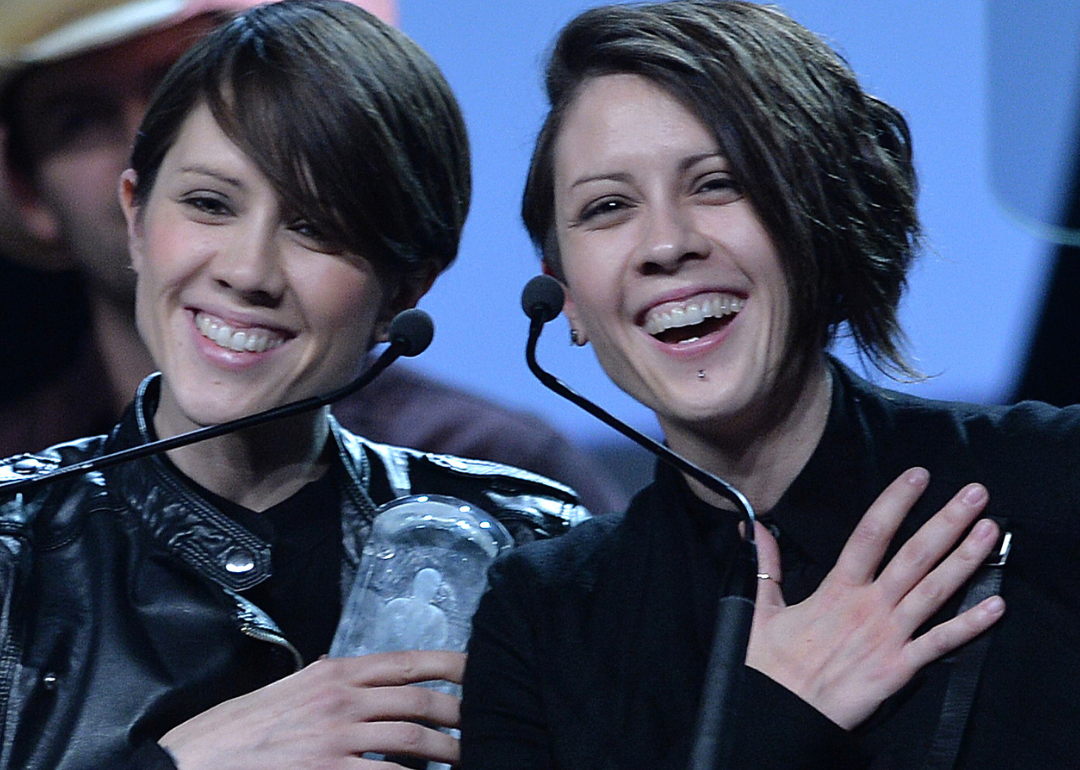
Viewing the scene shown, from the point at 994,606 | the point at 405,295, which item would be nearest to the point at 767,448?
the point at 994,606

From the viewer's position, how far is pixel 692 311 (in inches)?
57.7

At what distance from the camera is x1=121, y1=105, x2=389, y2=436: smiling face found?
1.67 meters

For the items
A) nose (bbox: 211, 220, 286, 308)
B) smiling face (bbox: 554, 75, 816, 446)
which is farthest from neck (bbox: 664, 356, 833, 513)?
nose (bbox: 211, 220, 286, 308)

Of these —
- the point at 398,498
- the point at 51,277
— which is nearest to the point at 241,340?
the point at 398,498

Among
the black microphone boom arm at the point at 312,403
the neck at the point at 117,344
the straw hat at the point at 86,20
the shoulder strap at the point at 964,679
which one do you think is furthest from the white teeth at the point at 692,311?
the neck at the point at 117,344

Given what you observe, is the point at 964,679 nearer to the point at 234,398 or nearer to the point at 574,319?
the point at 574,319

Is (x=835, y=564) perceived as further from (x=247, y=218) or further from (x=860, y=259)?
(x=247, y=218)

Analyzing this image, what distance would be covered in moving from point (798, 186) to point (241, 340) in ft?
2.09

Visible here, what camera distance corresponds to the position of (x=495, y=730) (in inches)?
56.6

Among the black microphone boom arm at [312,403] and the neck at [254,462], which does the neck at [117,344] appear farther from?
the black microphone boom arm at [312,403]

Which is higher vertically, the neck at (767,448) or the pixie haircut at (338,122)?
the pixie haircut at (338,122)

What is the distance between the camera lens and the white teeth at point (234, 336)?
1.68 m

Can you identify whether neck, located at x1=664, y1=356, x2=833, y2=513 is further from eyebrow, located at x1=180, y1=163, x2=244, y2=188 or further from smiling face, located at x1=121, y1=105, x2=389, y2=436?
eyebrow, located at x1=180, y1=163, x2=244, y2=188

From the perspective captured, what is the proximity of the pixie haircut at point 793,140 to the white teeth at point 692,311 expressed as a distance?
65mm
